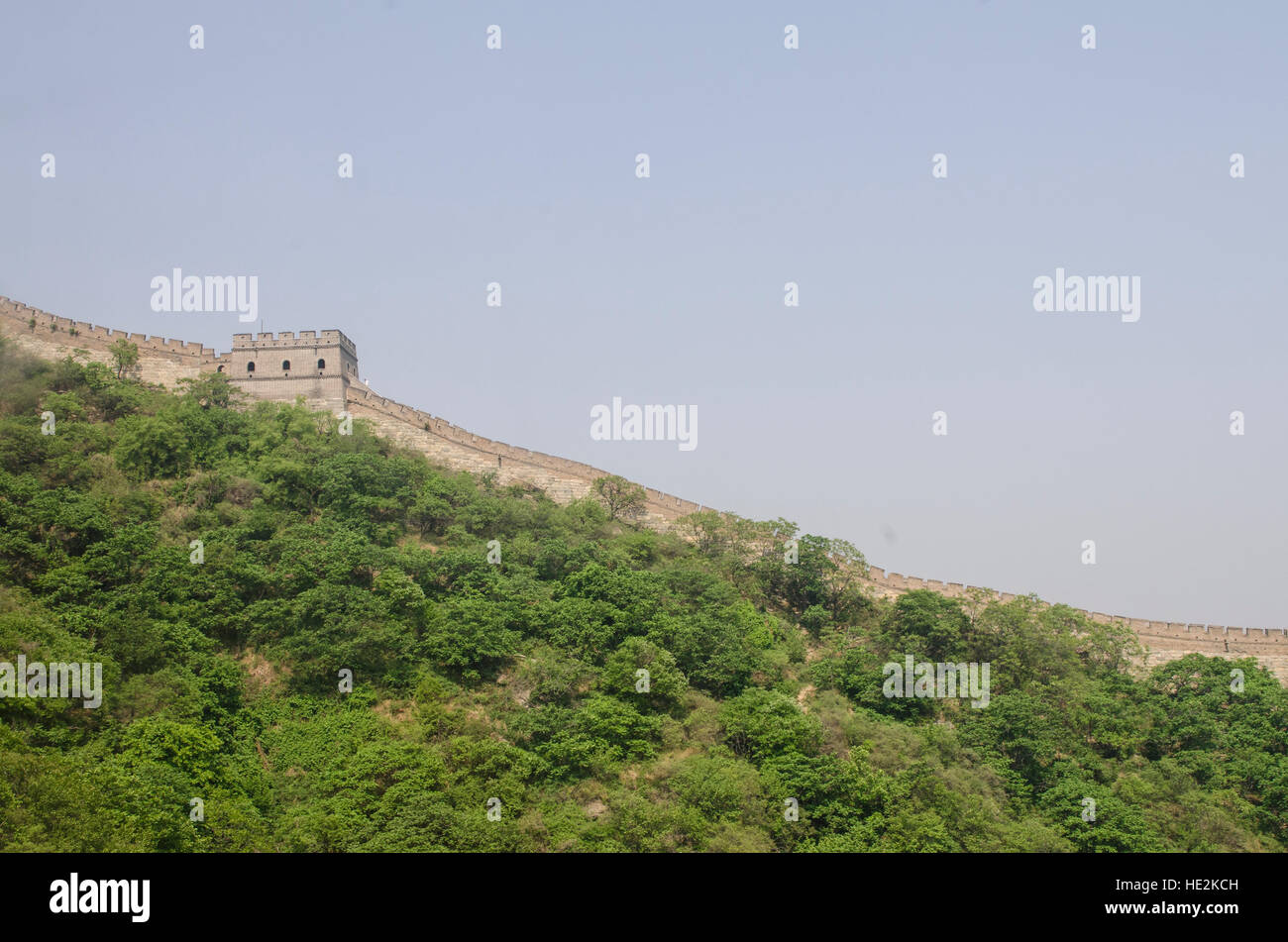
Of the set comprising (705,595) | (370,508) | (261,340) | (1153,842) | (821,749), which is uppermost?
(261,340)

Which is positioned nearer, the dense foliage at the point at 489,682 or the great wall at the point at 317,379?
the dense foliage at the point at 489,682

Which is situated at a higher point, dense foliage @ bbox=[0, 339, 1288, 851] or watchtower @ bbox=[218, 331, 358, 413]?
watchtower @ bbox=[218, 331, 358, 413]

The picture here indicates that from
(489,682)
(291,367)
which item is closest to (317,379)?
(291,367)
